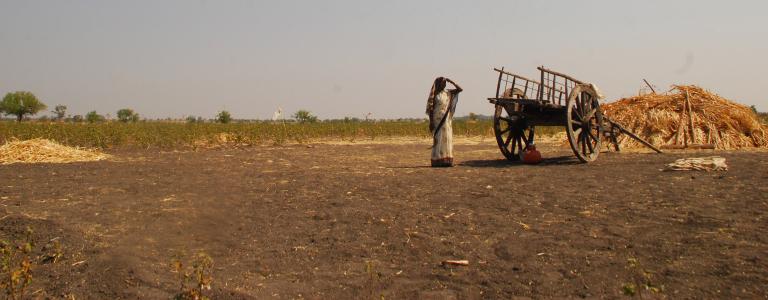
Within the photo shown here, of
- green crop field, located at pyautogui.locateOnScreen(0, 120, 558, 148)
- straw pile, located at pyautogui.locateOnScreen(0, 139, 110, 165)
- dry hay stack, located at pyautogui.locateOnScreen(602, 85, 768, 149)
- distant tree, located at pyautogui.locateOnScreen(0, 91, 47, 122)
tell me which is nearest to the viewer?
straw pile, located at pyautogui.locateOnScreen(0, 139, 110, 165)

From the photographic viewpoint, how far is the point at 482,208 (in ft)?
18.5

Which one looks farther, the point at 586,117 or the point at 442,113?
the point at 586,117

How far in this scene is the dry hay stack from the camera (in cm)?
1267

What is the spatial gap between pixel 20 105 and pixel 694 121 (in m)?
71.3

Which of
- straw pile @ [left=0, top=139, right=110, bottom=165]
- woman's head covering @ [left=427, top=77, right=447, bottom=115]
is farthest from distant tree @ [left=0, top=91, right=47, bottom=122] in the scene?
woman's head covering @ [left=427, top=77, right=447, bottom=115]

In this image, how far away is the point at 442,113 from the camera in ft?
31.1

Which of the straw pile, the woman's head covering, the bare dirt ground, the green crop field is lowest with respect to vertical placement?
the bare dirt ground

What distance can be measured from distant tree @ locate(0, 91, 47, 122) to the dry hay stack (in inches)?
2719

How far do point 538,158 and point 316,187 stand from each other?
487 cm

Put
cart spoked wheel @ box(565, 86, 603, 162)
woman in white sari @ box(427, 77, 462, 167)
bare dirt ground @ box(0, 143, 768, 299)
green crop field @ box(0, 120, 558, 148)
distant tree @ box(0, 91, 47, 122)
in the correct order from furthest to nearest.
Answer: distant tree @ box(0, 91, 47, 122), green crop field @ box(0, 120, 558, 148), cart spoked wheel @ box(565, 86, 603, 162), woman in white sari @ box(427, 77, 462, 167), bare dirt ground @ box(0, 143, 768, 299)

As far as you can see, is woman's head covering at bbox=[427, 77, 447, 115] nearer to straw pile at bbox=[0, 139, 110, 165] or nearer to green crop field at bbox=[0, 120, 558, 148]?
straw pile at bbox=[0, 139, 110, 165]

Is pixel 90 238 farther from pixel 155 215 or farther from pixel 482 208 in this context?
pixel 482 208

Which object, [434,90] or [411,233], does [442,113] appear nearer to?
[434,90]

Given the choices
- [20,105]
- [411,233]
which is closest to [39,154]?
[411,233]
